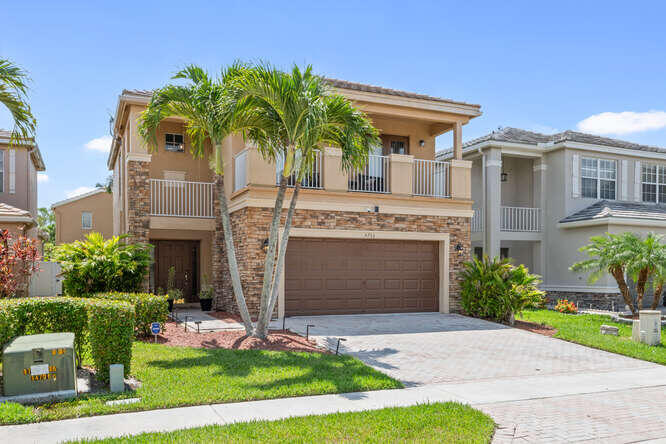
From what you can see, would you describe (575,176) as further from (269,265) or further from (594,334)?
(269,265)

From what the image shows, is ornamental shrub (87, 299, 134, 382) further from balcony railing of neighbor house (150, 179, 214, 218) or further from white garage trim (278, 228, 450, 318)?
balcony railing of neighbor house (150, 179, 214, 218)

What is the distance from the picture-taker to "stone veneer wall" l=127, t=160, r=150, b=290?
594 inches

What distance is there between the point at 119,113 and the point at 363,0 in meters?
8.75

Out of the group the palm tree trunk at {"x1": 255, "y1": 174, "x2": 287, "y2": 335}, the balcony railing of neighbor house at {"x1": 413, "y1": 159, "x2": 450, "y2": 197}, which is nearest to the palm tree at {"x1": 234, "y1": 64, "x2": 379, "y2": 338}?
the palm tree trunk at {"x1": 255, "y1": 174, "x2": 287, "y2": 335}

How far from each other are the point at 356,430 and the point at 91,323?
3.99m

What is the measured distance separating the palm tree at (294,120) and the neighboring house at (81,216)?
2468 centimetres

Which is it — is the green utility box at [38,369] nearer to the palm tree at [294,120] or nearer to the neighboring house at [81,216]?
the palm tree at [294,120]

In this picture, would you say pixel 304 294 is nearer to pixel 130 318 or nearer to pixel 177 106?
pixel 177 106

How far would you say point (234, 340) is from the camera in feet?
35.1

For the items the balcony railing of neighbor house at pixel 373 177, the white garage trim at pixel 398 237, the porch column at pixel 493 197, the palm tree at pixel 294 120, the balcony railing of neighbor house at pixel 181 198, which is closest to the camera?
the palm tree at pixel 294 120

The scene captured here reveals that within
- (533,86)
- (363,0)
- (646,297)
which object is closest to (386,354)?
→ (363,0)

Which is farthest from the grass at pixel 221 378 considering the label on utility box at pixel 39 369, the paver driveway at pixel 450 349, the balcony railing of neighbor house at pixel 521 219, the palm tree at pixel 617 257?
the balcony railing of neighbor house at pixel 521 219

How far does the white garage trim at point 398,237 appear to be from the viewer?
13922 millimetres

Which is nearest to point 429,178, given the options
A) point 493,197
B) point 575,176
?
point 493,197
